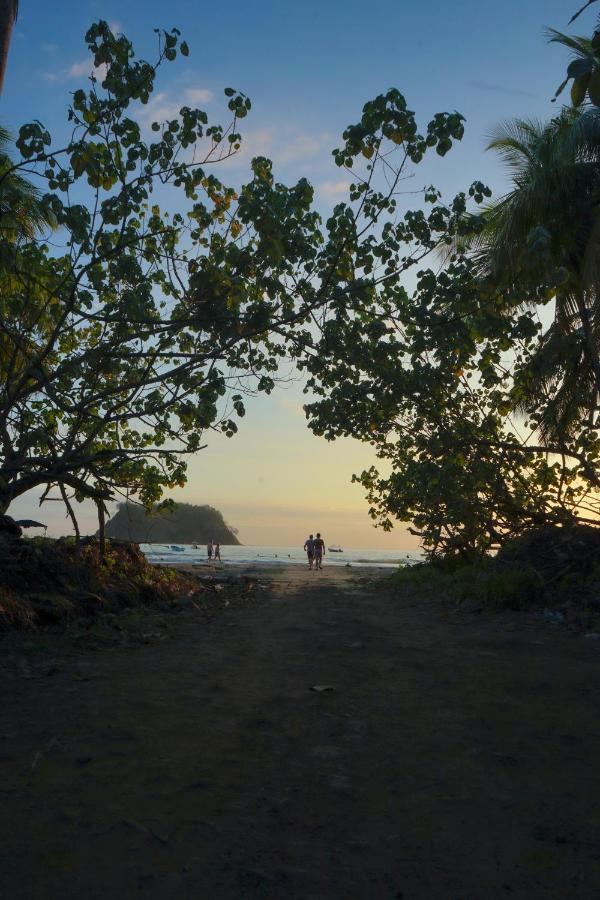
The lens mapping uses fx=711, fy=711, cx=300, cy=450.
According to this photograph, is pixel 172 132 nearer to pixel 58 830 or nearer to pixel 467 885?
pixel 58 830

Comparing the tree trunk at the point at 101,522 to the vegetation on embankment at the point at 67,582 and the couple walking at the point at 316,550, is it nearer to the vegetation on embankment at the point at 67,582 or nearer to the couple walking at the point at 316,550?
the vegetation on embankment at the point at 67,582

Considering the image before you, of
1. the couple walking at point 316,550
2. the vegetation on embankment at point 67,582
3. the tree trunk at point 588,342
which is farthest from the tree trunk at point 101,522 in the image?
the couple walking at point 316,550

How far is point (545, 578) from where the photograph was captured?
12.0 m

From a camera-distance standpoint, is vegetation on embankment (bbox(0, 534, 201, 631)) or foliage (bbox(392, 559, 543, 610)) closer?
vegetation on embankment (bbox(0, 534, 201, 631))

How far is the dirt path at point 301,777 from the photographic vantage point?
118 inches

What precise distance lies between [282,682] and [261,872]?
3370 millimetres

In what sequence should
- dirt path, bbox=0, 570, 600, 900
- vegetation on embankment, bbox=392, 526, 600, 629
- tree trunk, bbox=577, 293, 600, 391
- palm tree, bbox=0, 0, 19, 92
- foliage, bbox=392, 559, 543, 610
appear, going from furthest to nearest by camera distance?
tree trunk, bbox=577, 293, 600, 391, foliage, bbox=392, 559, 543, 610, vegetation on embankment, bbox=392, 526, 600, 629, palm tree, bbox=0, 0, 19, 92, dirt path, bbox=0, 570, 600, 900

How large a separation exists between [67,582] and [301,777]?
691 centimetres

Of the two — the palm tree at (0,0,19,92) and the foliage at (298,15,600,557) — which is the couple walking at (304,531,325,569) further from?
the palm tree at (0,0,19,92)

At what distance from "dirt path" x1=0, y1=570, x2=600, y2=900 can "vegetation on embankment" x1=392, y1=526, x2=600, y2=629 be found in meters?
3.31

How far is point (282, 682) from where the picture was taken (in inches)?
251

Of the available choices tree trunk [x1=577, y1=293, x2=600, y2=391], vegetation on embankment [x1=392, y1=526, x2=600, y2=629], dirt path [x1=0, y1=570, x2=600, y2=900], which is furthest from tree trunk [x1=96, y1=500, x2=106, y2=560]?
tree trunk [x1=577, y1=293, x2=600, y2=391]

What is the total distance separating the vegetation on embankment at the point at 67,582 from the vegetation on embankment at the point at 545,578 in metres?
5.52

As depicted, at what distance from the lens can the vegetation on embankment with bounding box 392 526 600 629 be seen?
34.9 feet
